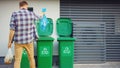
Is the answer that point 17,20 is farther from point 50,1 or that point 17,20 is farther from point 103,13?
point 103,13

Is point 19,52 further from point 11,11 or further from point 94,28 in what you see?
point 94,28

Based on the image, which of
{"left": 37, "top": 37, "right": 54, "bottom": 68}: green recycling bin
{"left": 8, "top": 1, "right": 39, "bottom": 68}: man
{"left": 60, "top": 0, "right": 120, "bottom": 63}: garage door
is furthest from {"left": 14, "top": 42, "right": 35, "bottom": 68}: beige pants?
{"left": 60, "top": 0, "right": 120, "bottom": 63}: garage door

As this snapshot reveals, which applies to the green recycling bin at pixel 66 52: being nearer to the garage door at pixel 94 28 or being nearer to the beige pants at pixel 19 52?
the garage door at pixel 94 28

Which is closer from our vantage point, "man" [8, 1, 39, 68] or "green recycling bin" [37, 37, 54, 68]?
"man" [8, 1, 39, 68]

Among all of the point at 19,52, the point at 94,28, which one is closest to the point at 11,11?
the point at 94,28

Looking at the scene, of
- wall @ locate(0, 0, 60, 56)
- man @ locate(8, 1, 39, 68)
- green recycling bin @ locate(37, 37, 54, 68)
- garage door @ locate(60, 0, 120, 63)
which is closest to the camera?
man @ locate(8, 1, 39, 68)

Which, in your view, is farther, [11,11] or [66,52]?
[11,11]

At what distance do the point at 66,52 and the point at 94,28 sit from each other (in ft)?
4.83

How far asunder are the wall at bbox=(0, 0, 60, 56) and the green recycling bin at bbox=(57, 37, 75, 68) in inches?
33.0

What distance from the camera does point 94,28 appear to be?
33.3ft

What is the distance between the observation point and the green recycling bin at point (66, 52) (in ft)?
30.3

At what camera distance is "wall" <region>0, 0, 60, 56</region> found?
33.1 ft

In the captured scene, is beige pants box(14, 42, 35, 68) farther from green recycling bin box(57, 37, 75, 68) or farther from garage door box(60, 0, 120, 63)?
garage door box(60, 0, 120, 63)

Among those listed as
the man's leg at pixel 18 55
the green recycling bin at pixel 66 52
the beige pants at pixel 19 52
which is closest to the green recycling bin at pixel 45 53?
the green recycling bin at pixel 66 52
